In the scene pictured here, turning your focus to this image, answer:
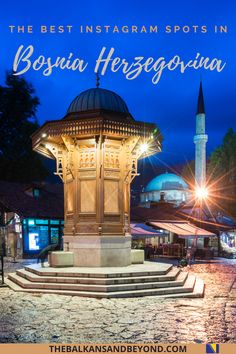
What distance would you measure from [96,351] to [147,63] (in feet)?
23.6

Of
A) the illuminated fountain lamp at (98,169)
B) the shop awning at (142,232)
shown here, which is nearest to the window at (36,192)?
the shop awning at (142,232)

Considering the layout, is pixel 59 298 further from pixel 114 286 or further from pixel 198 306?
pixel 198 306

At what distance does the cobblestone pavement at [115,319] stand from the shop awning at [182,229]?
14692 mm

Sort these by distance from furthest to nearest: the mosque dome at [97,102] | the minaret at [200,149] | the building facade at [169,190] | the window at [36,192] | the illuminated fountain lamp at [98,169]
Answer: the building facade at [169,190]
the minaret at [200,149]
the window at [36,192]
the mosque dome at [97,102]
the illuminated fountain lamp at [98,169]

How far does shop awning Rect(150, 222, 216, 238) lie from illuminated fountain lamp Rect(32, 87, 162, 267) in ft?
40.5

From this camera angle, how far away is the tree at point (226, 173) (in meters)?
47.4

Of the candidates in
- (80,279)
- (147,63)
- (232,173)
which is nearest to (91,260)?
(80,279)

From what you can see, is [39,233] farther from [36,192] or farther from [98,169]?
[98,169]

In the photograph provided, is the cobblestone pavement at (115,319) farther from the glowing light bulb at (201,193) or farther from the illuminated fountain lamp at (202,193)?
Answer: the glowing light bulb at (201,193)

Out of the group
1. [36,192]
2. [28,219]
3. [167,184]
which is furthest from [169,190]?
[28,219]

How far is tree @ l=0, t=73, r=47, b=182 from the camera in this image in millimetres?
41344

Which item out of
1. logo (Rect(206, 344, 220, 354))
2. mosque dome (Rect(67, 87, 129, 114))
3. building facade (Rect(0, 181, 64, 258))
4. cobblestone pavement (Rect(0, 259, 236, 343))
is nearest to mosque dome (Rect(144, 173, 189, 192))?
building facade (Rect(0, 181, 64, 258))

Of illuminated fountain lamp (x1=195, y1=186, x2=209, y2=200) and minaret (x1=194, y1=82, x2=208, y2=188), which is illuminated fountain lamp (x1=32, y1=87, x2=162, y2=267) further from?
minaret (x1=194, y1=82, x2=208, y2=188)

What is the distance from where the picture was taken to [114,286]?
9.88 meters
